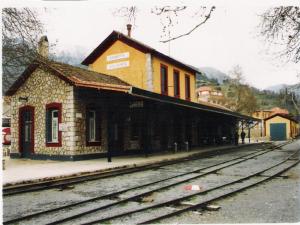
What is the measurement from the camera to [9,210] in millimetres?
6191

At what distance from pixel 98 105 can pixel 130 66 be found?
5350 millimetres

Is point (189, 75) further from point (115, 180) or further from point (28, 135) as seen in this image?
point (115, 180)

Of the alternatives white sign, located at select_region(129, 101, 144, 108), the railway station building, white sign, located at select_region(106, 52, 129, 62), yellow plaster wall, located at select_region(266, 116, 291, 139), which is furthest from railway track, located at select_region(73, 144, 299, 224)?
yellow plaster wall, located at select_region(266, 116, 291, 139)

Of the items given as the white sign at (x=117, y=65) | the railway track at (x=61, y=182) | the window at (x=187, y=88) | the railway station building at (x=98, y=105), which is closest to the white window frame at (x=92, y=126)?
the railway station building at (x=98, y=105)

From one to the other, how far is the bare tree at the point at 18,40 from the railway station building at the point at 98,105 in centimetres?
84

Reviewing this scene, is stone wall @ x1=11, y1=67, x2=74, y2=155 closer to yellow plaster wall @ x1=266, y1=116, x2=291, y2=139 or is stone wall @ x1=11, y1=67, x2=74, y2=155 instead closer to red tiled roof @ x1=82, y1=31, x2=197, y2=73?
red tiled roof @ x1=82, y1=31, x2=197, y2=73

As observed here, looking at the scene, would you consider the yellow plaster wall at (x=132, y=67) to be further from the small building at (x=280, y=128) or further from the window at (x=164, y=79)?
the small building at (x=280, y=128)

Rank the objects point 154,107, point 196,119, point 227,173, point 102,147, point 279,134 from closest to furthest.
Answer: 1. point 227,173
2. point 102,147
3. point 154,107
4. point 196,119
5. point 279,134

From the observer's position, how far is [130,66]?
1970cm

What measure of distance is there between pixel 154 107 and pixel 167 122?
408 cm

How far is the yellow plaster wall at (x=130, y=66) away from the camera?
1931 cm

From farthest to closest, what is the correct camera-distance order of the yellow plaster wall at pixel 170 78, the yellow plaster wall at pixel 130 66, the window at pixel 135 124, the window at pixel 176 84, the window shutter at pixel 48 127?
the window at pixel 176 84
the yellow plaster wall at pixel 170 78
the yellow plaster wall at pixel 130 66
the window at pixel 135 124
the window shutter at pixel 48 127

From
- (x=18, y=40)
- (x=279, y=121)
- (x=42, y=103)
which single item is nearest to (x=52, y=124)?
(x=42, y=103)

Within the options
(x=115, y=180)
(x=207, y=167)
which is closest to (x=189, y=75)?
(x=207, y=167)
